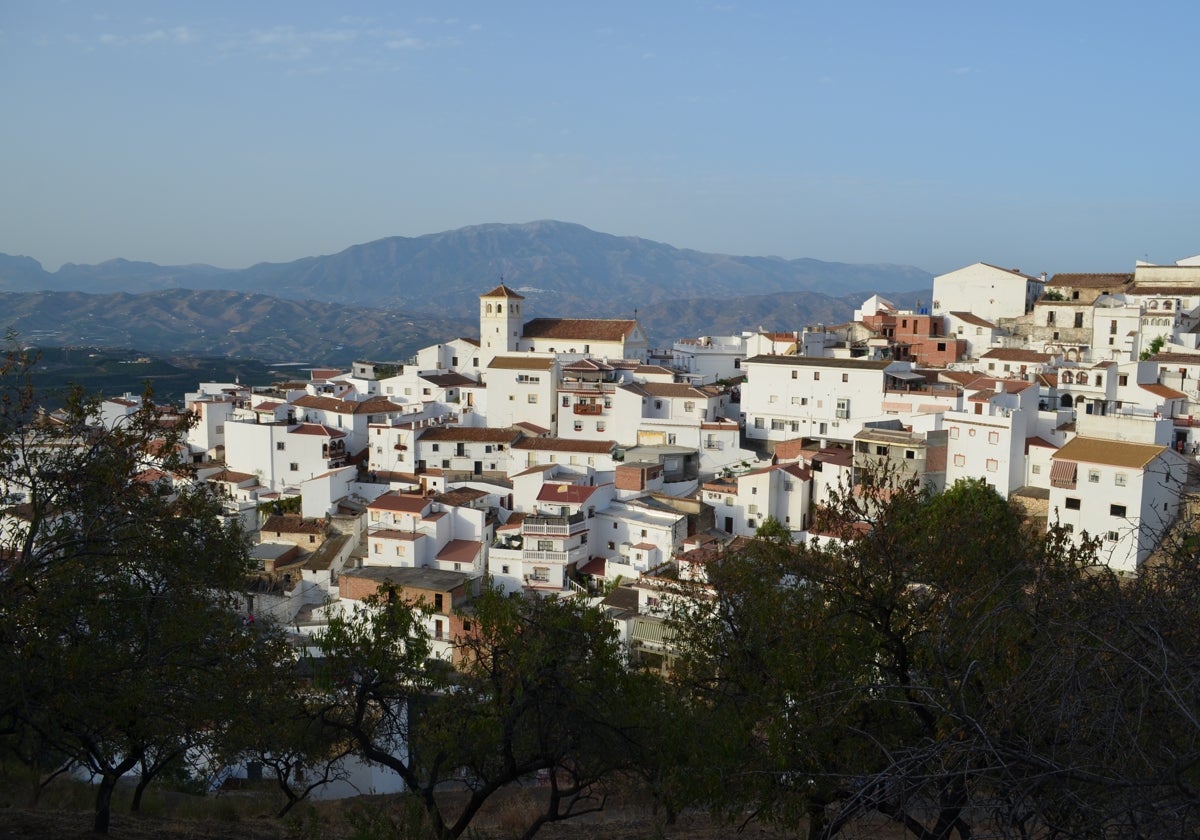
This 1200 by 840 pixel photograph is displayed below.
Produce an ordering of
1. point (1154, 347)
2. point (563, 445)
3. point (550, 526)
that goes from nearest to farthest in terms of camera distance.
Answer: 1. point (550, 526)
2. point (563, 445)
3. point (1154, 347)

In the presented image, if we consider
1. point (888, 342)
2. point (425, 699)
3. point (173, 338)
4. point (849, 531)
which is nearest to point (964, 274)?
point (888, 342)

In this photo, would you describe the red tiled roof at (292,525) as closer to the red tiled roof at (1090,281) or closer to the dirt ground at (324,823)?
the dirt ground at (324,823)

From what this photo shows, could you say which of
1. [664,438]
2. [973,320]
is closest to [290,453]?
[664,438]

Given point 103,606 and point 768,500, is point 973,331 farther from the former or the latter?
point 103,606

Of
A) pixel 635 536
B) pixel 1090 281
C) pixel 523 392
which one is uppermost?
pixel 1090 281

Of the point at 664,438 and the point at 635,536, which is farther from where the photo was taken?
the point at 664,438

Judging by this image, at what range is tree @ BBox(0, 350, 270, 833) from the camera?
24.0 ft

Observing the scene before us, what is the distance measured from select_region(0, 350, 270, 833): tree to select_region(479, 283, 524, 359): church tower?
115ft

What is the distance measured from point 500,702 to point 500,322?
36595 mm

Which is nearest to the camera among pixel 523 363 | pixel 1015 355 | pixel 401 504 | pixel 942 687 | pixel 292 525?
pixel 942 687

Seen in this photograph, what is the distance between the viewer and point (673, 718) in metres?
9.65

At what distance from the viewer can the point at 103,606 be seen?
8.58 m

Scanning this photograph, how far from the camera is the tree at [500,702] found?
8.95 m

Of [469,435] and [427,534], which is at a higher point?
[469,435]
